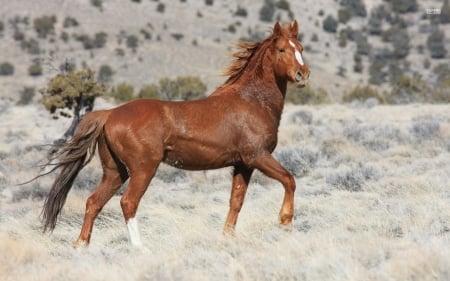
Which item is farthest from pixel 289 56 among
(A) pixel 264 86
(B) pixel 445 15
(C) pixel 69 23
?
(B) pixel 445 15

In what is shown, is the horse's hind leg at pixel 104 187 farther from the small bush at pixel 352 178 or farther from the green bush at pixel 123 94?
the green bush at pixel 123 94

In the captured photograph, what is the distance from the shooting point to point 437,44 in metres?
61.2

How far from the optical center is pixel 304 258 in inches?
233

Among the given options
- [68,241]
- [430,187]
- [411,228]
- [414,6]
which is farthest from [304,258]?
[414,6]

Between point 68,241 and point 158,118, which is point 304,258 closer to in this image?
point 158,118

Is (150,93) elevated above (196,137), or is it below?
below

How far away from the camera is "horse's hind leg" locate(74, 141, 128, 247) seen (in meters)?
7.44

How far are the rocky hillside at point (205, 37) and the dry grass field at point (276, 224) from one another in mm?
34572

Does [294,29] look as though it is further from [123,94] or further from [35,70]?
[35,70]

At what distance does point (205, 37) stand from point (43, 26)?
13343 mm

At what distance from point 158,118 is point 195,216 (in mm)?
2602

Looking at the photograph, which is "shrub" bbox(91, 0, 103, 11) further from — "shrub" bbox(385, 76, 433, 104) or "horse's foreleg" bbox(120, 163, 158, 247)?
"horse's foreleg" bbox(120, 163, 158, 247)

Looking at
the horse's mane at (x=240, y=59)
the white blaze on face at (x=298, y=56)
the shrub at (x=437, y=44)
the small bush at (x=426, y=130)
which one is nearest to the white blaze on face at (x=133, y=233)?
the horse's mane at (x=240, y=59)

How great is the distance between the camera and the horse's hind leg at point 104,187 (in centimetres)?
744
